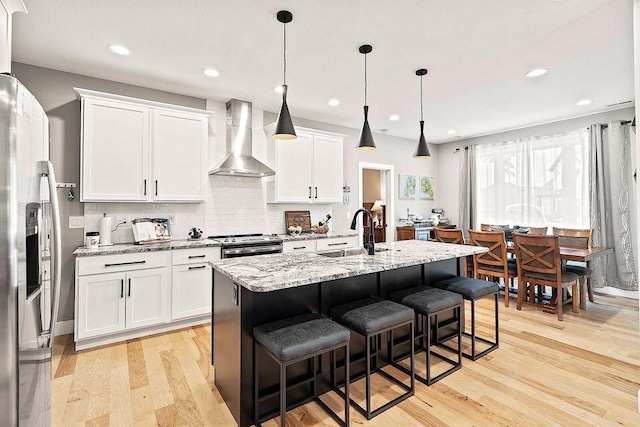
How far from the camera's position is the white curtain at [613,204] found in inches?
179

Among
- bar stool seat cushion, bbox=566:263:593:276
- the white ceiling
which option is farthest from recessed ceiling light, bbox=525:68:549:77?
bar stool seat cushion, bbox=566:263:593:276

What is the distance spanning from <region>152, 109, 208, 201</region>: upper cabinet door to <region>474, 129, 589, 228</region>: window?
535 cm

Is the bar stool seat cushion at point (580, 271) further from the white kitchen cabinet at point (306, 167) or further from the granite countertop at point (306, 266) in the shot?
the white kitchen cabinet at point (306, 167)

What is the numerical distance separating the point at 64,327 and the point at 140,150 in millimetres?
2024

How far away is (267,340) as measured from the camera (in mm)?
1761

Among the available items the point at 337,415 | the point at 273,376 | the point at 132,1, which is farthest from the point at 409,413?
the point at 132,1

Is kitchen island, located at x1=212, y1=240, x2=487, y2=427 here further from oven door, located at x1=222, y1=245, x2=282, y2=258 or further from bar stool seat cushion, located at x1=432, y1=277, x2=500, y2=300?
oven door, located at x1=222, y1=245, x2=282, y2=258

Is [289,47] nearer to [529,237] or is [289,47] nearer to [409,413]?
[409,413]

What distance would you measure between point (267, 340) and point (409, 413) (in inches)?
42.7

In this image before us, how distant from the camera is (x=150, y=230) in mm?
3605

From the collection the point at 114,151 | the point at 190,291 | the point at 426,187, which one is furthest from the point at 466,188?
the point at 114,151

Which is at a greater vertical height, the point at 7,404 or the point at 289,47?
the point at 289,47

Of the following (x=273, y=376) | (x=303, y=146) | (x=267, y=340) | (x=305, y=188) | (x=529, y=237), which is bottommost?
(x=273, y=376)

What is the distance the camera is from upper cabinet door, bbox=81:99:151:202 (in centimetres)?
319
